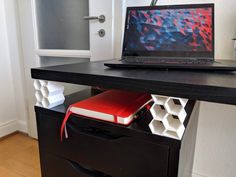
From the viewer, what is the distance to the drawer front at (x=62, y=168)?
24.1 inches

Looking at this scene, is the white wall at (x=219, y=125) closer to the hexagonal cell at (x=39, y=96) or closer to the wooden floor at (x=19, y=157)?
the hexagonal cell at (x=39, y=96)

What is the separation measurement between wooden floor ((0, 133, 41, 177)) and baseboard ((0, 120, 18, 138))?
4 cm

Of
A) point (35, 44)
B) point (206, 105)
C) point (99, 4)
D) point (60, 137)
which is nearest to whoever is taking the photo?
point (60, 137)

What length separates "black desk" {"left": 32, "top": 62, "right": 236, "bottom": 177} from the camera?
1.36 ft

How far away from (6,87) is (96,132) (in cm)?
131

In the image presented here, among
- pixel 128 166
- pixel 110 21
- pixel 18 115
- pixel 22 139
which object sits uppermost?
pixel 110 21

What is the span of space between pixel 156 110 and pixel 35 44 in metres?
1.19

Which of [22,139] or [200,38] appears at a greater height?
[200,38]

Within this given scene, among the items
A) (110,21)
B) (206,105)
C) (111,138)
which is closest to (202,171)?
(206,105)

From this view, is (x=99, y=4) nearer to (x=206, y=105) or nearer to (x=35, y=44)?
(x=35, y=44)

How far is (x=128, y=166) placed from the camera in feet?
1.70

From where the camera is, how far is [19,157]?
1.36 m

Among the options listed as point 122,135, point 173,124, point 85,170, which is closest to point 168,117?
point 173,124

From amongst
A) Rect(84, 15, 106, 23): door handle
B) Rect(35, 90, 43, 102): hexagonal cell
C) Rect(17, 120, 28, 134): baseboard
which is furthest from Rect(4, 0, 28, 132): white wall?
Rect(35, 90, 43, 102): hexagonal cell
